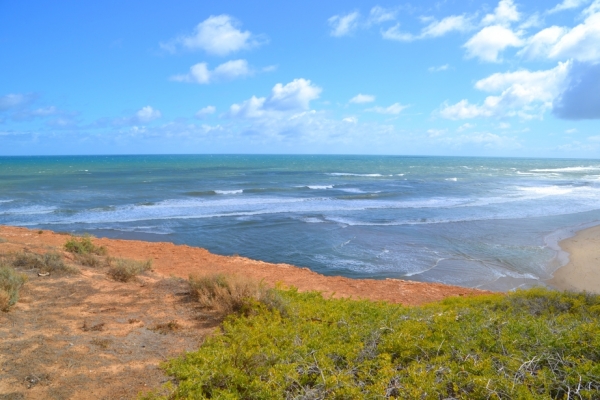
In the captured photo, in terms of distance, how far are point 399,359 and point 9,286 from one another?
7.25 metres

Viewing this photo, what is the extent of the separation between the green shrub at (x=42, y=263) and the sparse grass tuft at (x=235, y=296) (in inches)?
140

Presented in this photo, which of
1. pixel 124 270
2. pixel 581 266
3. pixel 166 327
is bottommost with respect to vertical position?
pixel 581 266

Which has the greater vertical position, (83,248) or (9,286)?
(9,286)

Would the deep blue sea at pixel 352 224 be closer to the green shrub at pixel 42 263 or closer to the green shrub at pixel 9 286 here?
the green shrub at pixel 42 263

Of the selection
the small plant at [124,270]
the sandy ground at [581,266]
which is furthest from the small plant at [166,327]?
the sandy ground at [581,266]

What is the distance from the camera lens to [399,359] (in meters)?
5.06

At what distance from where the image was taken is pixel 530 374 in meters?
4.32

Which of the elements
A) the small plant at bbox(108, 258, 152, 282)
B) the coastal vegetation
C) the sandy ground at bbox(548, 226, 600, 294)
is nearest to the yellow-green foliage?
the coastal vegetation

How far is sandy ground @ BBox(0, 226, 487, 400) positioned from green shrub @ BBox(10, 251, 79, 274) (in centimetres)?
29

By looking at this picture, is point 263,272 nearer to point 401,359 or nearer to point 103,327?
point 103,327

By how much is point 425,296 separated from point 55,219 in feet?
68.0

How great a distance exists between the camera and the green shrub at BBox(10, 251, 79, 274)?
32.2ft

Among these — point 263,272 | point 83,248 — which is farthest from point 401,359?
point 83,248

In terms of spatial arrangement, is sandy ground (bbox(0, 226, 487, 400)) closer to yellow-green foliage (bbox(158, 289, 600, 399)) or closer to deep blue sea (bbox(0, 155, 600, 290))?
yellow-green foliage (bbox(158, 289, 600, 399))
